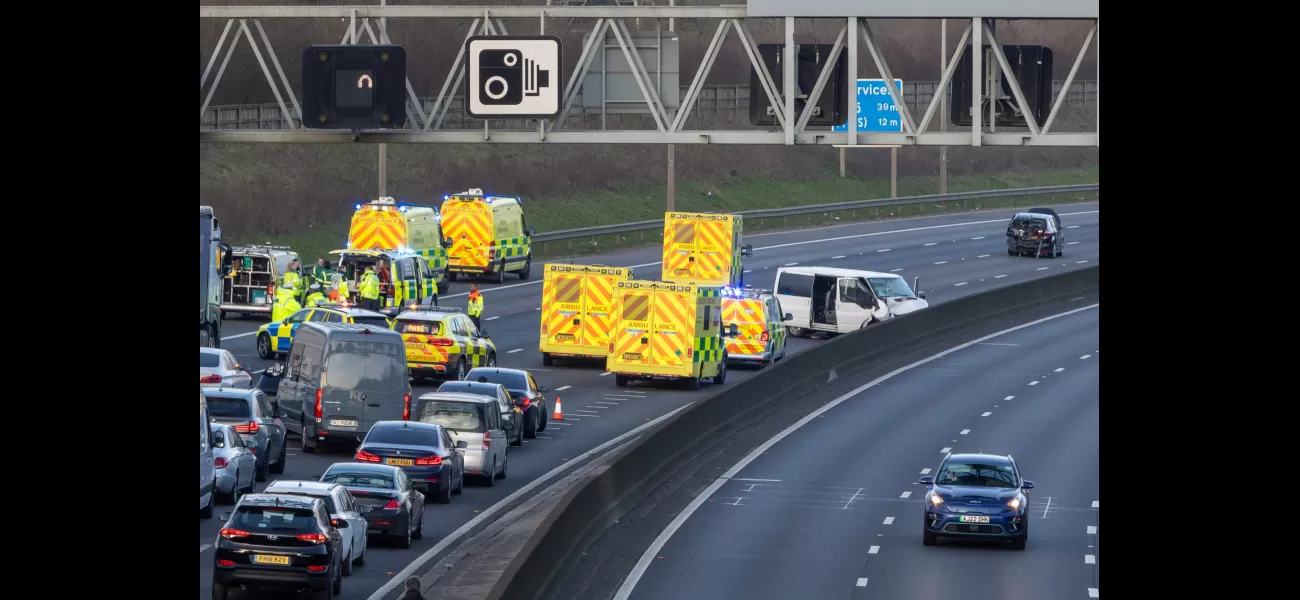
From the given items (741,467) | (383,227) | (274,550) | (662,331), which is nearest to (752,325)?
(662,331)

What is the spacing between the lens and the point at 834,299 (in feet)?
166

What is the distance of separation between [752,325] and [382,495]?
21.0m

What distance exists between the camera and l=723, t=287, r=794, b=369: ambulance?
147 feet

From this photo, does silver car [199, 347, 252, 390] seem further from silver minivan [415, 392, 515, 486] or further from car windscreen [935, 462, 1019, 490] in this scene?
car windscreen [935, 462, 1019, 490]

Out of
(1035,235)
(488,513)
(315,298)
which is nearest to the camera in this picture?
(488,513)

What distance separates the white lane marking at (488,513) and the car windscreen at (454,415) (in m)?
1.21

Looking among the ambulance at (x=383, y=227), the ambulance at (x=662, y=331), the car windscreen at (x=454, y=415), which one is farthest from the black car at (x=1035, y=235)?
the car windscreen at (x=454, y=415)

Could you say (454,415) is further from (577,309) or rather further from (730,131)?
(577,309)

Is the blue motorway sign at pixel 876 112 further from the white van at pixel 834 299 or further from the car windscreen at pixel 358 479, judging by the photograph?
the car windscreen at pixel 358 479
